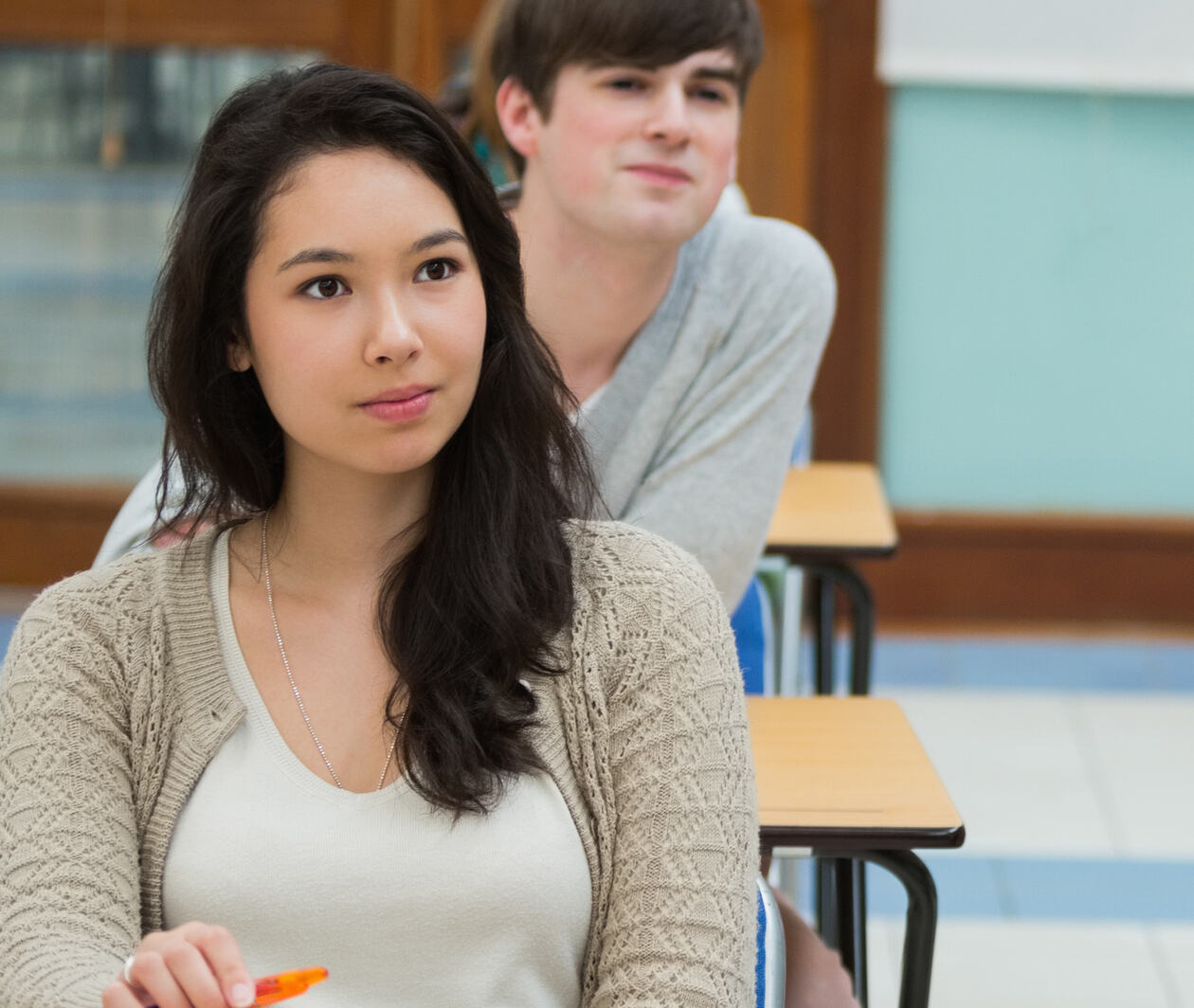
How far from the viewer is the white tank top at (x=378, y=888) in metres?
1.27

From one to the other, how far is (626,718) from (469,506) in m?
0.21

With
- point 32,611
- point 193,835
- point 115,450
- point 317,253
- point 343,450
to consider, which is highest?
point 317,253

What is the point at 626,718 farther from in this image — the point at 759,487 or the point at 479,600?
the point at 759,487

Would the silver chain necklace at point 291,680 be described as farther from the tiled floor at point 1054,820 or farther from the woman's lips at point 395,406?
the tiled floor at point 1054,820

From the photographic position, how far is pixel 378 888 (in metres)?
1.27

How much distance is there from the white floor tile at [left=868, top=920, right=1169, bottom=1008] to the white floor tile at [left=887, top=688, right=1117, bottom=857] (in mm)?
303

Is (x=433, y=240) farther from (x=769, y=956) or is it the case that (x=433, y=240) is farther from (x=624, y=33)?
(x=624, y=33)

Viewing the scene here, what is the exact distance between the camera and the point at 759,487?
204 centimetres

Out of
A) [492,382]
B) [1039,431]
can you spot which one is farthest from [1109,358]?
[492,382]

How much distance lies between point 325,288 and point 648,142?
787 millimetres

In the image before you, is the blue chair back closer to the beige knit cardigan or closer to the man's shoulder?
the beige knit cardigan

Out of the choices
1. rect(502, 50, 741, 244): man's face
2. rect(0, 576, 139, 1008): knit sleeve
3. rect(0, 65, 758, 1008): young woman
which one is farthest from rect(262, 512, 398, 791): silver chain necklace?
rect(502, 50, 741, 244): man's face

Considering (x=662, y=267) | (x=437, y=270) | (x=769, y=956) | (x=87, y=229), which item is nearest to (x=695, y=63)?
(x=662, y=267)

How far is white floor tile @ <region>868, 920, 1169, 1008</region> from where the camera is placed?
2.64 meters
